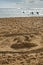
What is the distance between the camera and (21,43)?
342 cm

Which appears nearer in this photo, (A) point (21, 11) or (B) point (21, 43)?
(B) point (21, 43)

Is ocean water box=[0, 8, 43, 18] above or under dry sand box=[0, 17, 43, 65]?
under

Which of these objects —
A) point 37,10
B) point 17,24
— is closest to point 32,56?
point 17,24

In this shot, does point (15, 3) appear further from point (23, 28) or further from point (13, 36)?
point (13, 36)

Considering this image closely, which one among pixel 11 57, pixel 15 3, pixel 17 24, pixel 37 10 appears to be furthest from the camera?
pixel 15 3

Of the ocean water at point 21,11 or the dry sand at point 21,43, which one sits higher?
the dry sand at point 21,43

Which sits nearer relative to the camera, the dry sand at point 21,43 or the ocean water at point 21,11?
the dry sand at point 21,43

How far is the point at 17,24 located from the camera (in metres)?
4.89

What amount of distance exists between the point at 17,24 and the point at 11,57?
6.82 ft

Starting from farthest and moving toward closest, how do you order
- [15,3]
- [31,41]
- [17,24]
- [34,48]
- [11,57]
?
[15,3], [17,24], [31,41], [34,48], [11,57]

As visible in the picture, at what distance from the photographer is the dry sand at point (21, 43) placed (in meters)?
2.78

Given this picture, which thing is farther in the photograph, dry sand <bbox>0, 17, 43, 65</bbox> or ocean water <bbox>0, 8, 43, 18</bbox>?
ocean water <bbox>0, 8, 43, 18</bbox>

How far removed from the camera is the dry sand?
2.78 m

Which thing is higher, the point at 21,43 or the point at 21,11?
the point at 21,43
